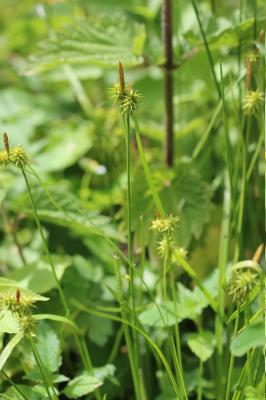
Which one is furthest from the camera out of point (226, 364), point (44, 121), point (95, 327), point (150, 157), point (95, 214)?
point (44, 121)

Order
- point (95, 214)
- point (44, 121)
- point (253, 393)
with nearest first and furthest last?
1. point (253, 393)
2. point (95, 214)
3. point (44, 121)

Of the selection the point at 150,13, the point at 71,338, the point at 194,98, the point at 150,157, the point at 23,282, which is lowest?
the point at 71,338

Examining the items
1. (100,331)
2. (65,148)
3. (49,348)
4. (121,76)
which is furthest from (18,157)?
(65,148)

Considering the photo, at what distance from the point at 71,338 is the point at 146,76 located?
32.3 inches

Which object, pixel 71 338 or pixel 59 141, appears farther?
pixel 59 141

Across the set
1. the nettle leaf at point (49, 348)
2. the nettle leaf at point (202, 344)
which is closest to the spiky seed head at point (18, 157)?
the nettle leaf at point (49, 348)

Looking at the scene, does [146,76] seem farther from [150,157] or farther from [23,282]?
[23,282]

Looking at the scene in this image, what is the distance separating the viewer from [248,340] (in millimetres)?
634

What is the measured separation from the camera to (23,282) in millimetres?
995

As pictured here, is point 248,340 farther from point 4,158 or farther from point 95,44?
point 95,44

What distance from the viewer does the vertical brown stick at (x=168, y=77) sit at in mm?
1102

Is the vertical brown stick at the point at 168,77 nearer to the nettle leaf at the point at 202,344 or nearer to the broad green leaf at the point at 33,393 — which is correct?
the nettle leaf at the point at 202,344

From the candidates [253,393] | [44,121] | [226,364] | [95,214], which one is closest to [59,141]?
[44,121]

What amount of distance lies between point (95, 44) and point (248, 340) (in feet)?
2.23
